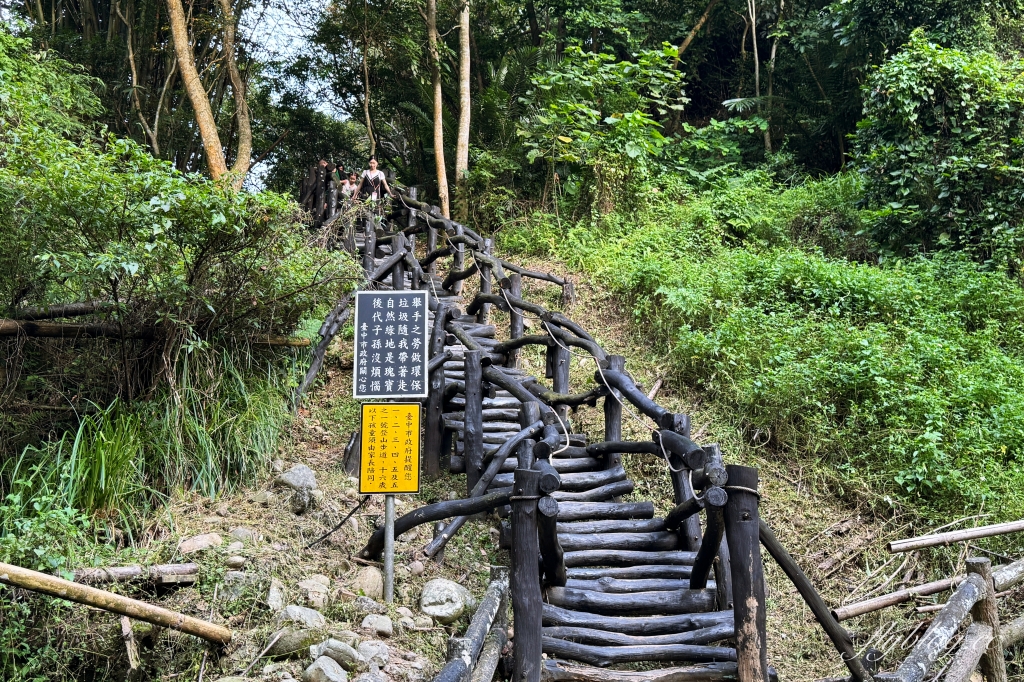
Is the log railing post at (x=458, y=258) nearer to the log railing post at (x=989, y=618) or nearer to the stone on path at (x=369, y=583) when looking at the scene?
the stone on path at (x=369, y=583)

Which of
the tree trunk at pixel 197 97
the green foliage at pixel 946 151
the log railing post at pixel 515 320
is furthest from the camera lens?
the tree trunk at pixel 197 97

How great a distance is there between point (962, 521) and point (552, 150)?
891cm

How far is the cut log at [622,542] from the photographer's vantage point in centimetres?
542

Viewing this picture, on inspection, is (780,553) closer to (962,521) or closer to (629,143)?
(962,521)

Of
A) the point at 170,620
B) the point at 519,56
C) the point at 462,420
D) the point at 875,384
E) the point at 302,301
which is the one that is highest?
the point at 519,56

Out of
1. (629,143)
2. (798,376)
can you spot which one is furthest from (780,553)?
(629,143)

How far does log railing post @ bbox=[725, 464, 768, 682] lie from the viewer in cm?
405

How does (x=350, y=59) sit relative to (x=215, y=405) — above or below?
above

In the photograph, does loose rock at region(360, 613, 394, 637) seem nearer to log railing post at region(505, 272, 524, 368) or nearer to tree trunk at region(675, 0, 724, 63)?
log railing post at region(505, 272, 524, 368)

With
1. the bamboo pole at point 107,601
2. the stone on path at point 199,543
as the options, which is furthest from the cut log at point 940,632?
the stone on path at point 199,543

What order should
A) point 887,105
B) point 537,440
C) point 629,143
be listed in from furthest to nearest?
point 629,143, point 887,105, point 537,440

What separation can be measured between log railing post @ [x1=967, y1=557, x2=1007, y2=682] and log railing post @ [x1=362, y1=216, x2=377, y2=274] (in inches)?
326

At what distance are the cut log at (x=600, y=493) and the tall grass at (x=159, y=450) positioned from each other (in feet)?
8.54

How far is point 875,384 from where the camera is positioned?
22.6ft
